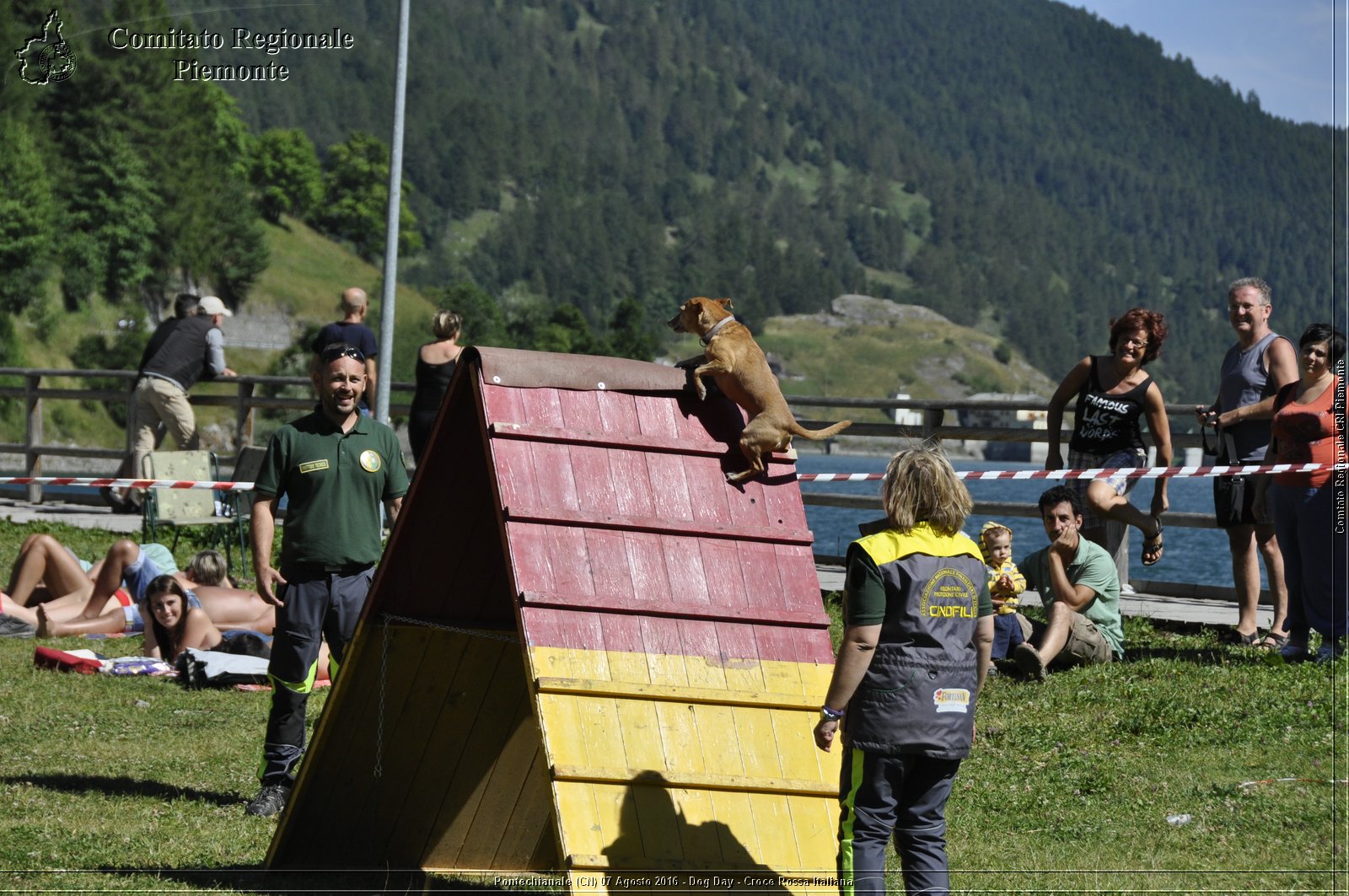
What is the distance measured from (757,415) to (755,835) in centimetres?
139

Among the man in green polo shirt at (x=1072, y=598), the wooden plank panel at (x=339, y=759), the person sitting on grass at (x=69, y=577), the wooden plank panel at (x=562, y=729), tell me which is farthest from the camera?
the person sitting on grass at (x=69, y=577)

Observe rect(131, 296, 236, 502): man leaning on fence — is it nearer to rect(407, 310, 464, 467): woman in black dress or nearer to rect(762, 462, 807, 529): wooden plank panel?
rect(407, 310, 464, 467): woman in black dress

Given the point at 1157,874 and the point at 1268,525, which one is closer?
the point at 1157,874

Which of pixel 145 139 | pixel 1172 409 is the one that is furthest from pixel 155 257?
pixel 1172 409

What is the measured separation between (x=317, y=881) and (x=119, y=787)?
154 cm

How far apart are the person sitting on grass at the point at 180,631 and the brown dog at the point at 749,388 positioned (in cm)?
415

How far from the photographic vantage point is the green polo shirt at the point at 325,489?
562 cm

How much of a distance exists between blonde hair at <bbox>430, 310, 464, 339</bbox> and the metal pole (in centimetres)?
226

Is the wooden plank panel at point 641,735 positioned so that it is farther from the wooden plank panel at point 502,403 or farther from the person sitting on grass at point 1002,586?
the person sitting on grass at point 1002,586

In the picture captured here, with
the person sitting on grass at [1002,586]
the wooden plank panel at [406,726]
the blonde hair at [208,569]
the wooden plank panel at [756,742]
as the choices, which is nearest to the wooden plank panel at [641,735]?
the wooden plank panel at [756,742]

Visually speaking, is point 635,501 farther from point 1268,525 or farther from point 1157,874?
point 1268,525

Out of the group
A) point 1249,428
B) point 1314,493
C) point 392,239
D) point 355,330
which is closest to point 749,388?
point 1314,493

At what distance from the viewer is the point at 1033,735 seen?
704 cm

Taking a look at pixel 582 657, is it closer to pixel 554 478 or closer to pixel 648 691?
pixel 648 691
